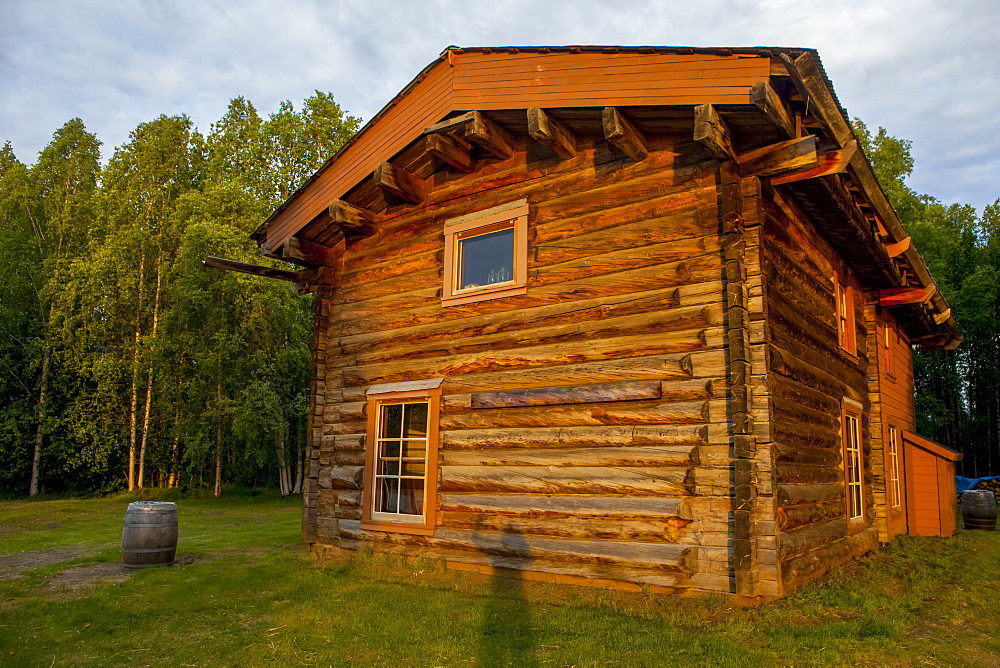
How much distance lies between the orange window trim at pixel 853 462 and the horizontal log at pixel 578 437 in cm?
390

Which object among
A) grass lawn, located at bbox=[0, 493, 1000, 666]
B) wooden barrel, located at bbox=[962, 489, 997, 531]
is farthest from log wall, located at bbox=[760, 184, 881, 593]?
wooden barrel, located at bbox=[962, 489, 997, 531]

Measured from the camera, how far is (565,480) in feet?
24.9

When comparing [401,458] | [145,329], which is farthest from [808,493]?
[145,329]

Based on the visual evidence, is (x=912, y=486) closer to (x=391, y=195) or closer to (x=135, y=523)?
(x=391, y=195)

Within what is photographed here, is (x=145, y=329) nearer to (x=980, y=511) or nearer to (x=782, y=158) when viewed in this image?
(x=782, y=158)

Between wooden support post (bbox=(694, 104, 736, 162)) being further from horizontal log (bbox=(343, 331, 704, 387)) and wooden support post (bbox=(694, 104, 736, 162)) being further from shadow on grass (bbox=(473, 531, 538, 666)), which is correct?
shadow on grass (bbox=(473, 531, 538, 666))

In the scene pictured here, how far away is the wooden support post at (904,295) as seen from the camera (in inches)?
477

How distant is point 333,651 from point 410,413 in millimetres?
4199

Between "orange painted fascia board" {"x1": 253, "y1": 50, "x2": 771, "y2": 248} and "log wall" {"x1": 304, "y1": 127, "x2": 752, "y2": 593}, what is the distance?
84cm

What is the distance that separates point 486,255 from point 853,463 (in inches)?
250

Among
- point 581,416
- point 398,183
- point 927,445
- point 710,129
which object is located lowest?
point 927,445

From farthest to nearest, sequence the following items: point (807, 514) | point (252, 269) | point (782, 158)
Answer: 1. point (252, 269)
2. point (807, 514)
3. point (782, 158)

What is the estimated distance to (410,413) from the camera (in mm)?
9336

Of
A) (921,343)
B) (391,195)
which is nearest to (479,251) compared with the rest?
(391,195)
